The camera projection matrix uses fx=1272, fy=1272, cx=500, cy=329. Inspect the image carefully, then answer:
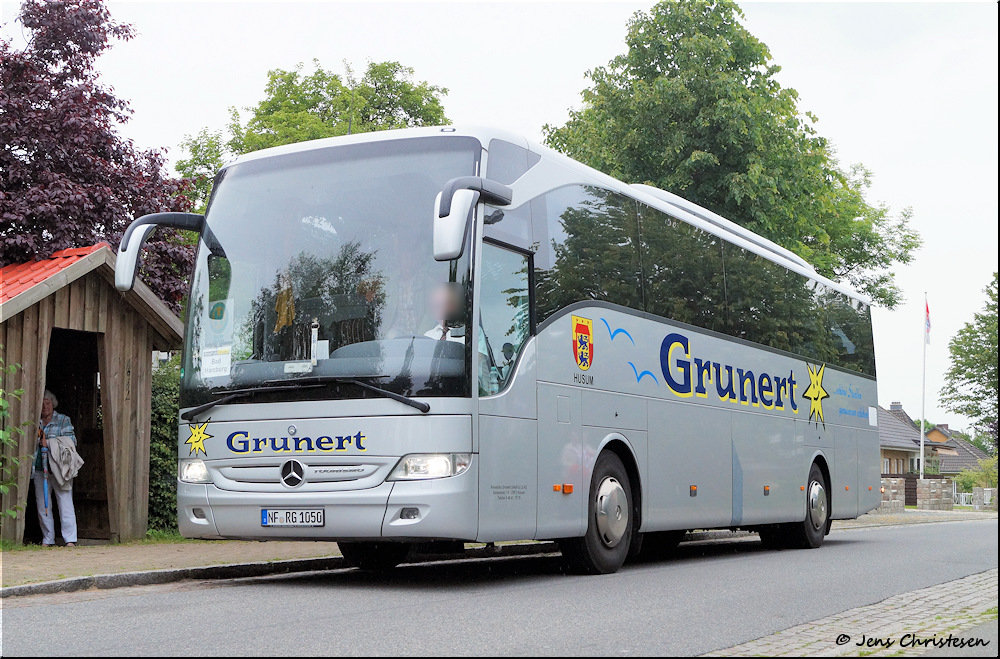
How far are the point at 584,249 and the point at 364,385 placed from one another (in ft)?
9.86

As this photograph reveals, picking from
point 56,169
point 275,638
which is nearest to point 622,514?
point 275,638

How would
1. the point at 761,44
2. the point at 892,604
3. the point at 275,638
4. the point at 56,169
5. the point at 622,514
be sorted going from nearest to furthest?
the point at 275,638, the point at 892,604, the point at 622,514, the point at 56,169, the point at 761,44

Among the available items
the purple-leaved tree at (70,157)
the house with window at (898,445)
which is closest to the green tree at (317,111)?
the purple-leaved tree at (70,157)

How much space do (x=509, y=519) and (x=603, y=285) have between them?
288 centimetres

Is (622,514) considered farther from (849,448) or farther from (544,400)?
(849,448)

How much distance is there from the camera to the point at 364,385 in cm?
980

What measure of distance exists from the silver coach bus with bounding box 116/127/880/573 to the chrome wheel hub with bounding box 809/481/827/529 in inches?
192

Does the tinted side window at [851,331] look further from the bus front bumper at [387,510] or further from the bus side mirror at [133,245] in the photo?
the bus side mirror at [133,245]

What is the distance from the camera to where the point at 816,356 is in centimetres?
1820

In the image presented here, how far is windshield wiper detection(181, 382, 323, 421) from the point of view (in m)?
10.1

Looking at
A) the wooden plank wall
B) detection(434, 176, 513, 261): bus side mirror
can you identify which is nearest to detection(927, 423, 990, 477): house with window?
the wooden plank wall

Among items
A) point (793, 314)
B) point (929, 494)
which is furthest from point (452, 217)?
point (929, 494)

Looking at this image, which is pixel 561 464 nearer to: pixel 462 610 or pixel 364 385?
pixel 364 385

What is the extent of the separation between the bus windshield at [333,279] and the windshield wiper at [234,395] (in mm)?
48
